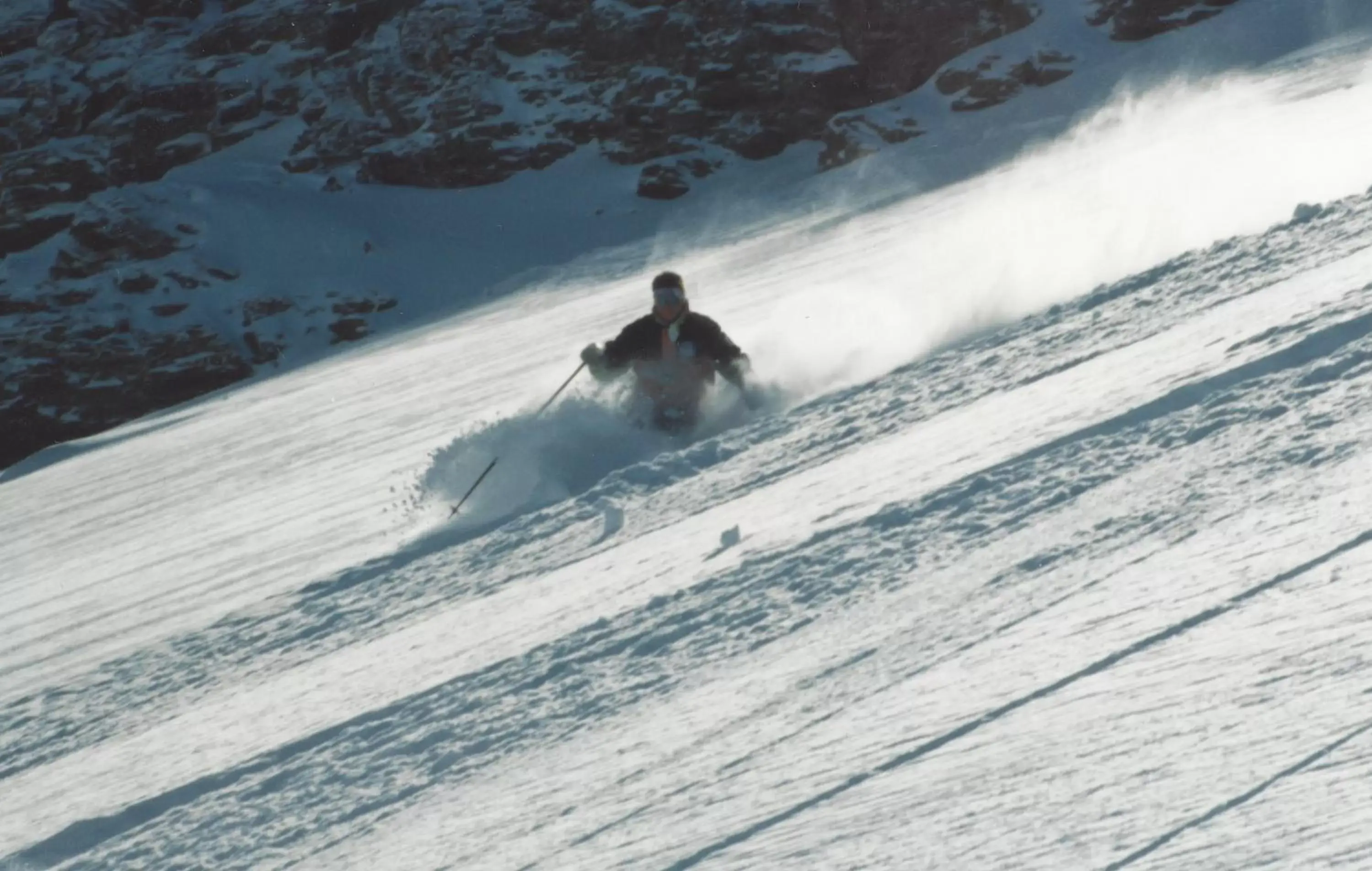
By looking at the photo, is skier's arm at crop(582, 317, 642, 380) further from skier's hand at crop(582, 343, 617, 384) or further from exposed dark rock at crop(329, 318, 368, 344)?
exposed dark rock at crop(329, 318, 368, 344)

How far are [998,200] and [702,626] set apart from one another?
46.2 ft

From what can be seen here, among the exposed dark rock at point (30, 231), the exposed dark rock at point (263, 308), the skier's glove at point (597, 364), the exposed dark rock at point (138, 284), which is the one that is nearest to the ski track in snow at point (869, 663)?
the skier's glove at point (597, 364)

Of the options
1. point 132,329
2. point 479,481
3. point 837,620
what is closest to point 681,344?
point 479,481

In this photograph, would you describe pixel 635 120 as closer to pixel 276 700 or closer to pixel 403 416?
pixel 403 416

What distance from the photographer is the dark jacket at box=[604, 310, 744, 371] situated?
27.2 ft

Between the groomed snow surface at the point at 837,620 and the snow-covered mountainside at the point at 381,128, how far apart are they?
62.5ft

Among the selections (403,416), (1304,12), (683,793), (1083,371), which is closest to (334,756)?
(683,793)

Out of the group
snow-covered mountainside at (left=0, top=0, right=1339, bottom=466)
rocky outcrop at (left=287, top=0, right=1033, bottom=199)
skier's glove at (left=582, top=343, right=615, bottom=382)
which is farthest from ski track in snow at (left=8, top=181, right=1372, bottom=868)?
rocky outcrop at (left=287, top=0, right=1033, bottom=199)

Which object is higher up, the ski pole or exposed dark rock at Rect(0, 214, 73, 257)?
exposed dark rock at Rect(0, 214, 73, 257)

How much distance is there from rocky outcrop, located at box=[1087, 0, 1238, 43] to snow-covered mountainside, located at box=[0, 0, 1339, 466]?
0.06 meters

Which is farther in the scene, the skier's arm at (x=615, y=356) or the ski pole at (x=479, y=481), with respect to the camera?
the skier's arm at (x=615, y=356)

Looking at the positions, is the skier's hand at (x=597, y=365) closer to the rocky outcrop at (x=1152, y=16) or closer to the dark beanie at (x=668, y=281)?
the dark beanie at (x=668, y=281)

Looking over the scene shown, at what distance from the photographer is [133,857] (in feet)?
13.1

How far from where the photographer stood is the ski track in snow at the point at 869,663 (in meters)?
2.82
